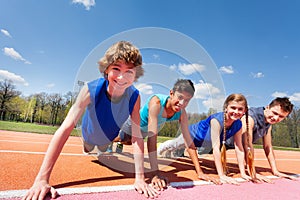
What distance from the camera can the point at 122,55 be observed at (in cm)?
260

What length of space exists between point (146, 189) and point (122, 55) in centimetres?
160

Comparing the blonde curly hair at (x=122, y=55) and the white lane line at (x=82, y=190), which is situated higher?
the blonde curly hair at (x=122, y=55)

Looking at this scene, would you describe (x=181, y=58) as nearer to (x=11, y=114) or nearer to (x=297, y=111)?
(x=297, y=111)

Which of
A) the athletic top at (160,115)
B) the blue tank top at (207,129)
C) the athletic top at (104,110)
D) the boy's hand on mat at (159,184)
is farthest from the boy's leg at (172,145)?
the boy's hand on mat at (159,184)

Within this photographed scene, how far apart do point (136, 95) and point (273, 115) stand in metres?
3.03

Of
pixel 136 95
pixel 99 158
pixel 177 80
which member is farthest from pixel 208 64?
pixel 99 158

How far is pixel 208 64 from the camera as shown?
423 cm

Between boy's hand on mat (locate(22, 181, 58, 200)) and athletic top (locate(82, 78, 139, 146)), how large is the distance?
1.15 m

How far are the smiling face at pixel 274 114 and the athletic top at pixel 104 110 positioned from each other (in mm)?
2975

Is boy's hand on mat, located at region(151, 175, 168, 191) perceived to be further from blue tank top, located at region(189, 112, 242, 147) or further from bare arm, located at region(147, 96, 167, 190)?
blue tank top, located at region(189, 112, 242, 147)

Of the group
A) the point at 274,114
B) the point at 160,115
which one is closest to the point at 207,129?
the point at 160,115

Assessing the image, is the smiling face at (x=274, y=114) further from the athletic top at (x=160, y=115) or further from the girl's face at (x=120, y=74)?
the girl's face at (x=120, y=74)

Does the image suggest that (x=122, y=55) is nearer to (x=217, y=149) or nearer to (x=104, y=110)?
(x=104, y=110)

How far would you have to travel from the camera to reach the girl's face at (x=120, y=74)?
263 cm
